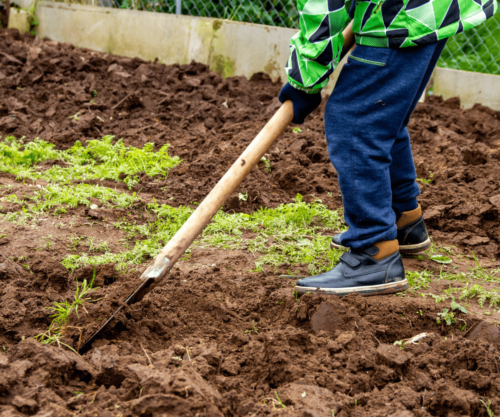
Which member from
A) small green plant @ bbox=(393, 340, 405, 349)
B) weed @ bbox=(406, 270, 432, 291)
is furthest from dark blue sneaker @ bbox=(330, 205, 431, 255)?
small green plant @ bbox=(393, 340, 405, 349)

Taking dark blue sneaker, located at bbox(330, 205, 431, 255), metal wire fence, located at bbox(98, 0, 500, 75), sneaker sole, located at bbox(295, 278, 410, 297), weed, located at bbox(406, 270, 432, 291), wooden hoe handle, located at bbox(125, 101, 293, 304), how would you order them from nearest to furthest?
wooden hoe handle, located at bbox(125, 101, 293, 304), sneaker sole, located at bbox(295, 278, 410, 297), weed, located at bbox(406, 270, 432, 291), dark blue sneaker, located at bbox(330, 205, 431, 255), metal wire fence, located at bbox(98, 0, 500, 75)

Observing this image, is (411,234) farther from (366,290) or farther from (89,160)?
(89,160)

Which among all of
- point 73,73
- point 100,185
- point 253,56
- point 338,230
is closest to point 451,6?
point 338,230

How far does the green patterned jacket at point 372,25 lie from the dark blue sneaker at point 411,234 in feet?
3.45

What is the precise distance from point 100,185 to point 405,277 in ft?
8.12

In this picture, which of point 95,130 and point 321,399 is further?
point 95,130

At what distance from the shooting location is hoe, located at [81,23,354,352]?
2.15m

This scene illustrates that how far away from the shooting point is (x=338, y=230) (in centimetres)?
341

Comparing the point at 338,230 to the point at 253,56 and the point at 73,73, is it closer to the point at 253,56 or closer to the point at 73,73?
the point at 253,56

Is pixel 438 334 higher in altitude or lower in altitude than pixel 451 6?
lower

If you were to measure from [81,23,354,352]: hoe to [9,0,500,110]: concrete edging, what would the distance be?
148 inches

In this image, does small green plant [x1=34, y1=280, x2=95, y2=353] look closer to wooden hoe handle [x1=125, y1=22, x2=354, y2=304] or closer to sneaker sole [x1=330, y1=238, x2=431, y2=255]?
wooden hoe handle [x1=125, y1=22, x2=354, y2=304]

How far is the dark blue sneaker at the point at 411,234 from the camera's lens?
2.96m

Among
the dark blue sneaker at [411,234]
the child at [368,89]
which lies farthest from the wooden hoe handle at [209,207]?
the dark blue sneaker at [411,234]
